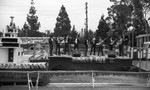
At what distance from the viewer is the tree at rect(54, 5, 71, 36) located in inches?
2383

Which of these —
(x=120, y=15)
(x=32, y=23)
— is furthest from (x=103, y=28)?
(x=32, y=23)

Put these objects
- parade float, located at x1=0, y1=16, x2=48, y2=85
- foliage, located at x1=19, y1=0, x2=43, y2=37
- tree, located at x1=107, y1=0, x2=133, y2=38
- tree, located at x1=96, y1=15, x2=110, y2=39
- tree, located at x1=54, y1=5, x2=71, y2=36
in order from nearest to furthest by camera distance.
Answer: parade float, located at x1=0, y1=16, x2=48, y2=85, tree, located at x1=107, y1=0, x2=133, y2=38, tree, located at x1=96, y1=15, x2=110, y2=39, tree, located at x1=54, y1=5, x2=71, y2=36, foliage, located at x1=19, y1=0, x2=43, y2=37

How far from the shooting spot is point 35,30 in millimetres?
69562

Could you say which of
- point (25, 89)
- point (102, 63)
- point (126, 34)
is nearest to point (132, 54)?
point (102, 63)

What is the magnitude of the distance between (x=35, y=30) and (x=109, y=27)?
2715cm

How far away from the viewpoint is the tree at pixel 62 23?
6053 cm

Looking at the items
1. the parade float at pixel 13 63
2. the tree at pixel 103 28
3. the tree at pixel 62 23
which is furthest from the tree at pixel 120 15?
the parade float at pixel 13 63

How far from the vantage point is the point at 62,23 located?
6103cm

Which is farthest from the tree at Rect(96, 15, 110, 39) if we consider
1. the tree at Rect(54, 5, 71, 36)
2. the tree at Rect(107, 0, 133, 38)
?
the tree at Rect(54, 5, 71, 36)

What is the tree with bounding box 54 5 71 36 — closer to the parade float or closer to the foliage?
the foliage

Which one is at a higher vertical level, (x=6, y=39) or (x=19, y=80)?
(x=6, y=39)

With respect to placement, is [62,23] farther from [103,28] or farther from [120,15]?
[120,15]

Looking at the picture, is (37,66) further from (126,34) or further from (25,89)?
(126,34)

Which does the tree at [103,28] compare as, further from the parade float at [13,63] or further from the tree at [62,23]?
the parade float at [13,63]
